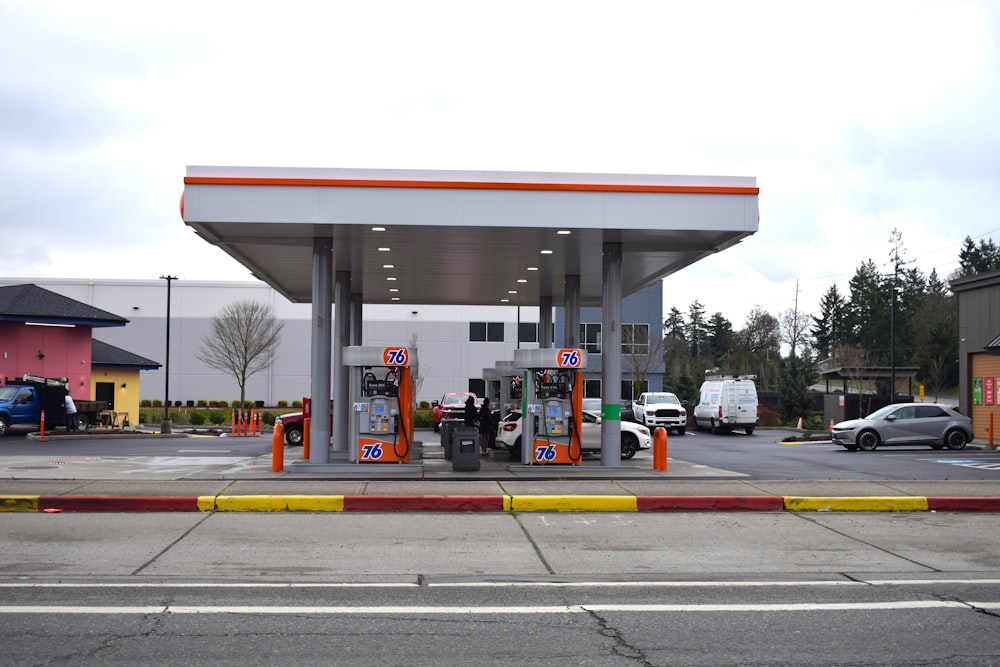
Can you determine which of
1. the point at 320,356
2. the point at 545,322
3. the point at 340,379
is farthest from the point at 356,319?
the point at 320,356

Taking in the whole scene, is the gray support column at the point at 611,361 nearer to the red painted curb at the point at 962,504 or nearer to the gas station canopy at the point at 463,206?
the gas station canopy at the point at 463,206

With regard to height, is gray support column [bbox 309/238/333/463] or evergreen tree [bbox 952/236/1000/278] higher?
evergreen tree [bbox 952/236/1000/278]

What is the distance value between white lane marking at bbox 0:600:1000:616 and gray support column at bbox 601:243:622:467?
1165cm

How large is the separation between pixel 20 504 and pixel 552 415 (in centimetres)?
1035

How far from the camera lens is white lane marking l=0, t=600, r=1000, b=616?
7316mm

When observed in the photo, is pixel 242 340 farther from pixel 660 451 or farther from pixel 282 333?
pixel 660 451

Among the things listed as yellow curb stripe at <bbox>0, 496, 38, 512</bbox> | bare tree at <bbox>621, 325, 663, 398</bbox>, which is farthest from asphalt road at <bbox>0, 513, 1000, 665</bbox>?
bare tree at <bbox>621, 325, 663, 398</bbox>

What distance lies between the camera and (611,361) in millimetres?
19672

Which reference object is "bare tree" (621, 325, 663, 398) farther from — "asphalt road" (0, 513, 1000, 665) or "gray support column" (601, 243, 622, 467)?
"asphalt road" (0, 513, 1000, 665)

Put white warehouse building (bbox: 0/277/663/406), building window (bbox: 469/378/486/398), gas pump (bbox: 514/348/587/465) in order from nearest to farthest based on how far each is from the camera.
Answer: gas pump (bbox: 514/348/587/465)
white warehouse building (bbox: 0/277/663/406)
building window (bbox: 469/378/486/398)

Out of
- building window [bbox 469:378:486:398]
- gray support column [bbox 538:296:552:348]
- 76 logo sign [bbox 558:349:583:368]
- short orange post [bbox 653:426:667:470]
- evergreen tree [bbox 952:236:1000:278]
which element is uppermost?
evergreen tree [bbox 952:236:1000:278]

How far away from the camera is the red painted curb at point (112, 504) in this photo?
13.1m

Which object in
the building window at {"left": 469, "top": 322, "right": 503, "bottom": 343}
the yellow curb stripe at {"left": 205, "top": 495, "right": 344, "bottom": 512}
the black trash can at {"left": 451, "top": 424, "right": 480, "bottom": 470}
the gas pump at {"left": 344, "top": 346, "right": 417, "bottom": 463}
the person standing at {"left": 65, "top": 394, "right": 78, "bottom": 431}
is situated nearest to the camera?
the yellow curb stripe at {"left": 205, "top": 495, "right": 344, "bottom": 512}

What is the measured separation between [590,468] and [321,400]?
5.71 meters
